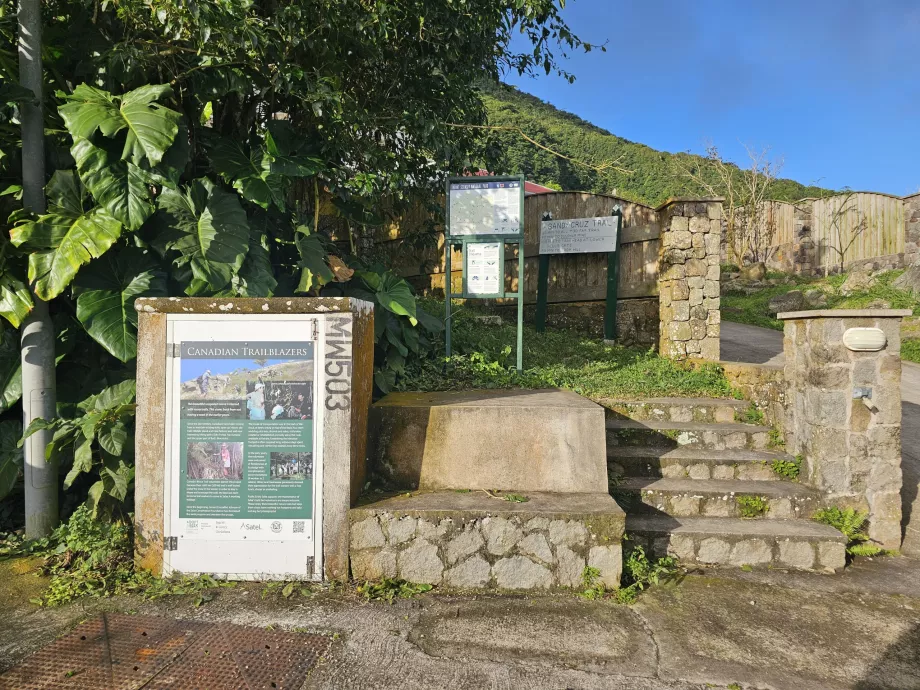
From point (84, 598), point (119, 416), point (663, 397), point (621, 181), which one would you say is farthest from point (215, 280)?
point (621, 181)

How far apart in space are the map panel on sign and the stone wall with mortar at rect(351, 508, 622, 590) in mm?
3204

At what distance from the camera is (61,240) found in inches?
142

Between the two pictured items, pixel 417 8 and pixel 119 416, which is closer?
pixel 119 416

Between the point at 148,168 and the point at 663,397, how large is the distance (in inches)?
174

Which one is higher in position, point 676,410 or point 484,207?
point 484,207

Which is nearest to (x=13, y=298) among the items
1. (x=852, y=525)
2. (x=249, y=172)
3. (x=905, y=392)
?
(x=249, y=172)

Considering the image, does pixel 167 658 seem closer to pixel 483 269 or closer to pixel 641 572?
pixel 641 572

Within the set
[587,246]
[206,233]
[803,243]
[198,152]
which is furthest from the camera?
[803,243]

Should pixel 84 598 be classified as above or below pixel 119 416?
below

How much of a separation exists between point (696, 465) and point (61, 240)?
4696mm

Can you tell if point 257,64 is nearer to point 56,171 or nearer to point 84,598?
point 56,171

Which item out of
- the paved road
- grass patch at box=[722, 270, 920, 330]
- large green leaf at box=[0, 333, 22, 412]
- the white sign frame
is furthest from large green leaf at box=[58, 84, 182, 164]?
grass patch at box=[722, 270, 920, 330]

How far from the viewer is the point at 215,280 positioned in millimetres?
3926

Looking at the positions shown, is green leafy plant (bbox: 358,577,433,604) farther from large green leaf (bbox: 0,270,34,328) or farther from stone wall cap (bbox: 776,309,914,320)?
stone wall cap (bbox: 776,309,914,320)
